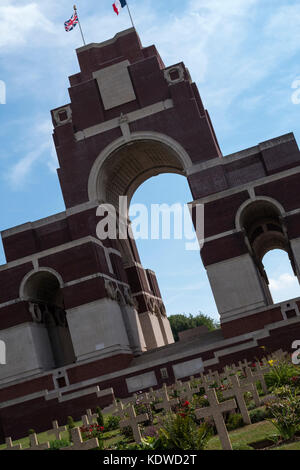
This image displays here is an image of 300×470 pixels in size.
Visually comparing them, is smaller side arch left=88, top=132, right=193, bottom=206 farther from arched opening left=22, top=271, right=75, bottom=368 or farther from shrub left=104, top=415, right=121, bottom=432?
shrub left=104, top=415, right=121, bottom=432

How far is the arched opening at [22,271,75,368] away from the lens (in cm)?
3400

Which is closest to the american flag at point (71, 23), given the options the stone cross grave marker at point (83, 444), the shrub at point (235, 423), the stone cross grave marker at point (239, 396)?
the stone cross grave marker at point (239, 396)

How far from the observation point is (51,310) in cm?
3756

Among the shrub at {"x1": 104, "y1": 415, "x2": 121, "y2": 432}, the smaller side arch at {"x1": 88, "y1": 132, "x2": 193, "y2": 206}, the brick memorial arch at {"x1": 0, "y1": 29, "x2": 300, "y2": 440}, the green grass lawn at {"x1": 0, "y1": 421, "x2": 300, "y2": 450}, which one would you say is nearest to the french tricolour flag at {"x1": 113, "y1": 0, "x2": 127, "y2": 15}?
the brick memorial arch at {"x1": 0, "y1": 29, "x2": 300, "y2": 440}

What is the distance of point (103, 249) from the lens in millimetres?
35000

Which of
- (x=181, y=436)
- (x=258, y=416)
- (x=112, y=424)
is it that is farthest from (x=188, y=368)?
(x=181, y=436)

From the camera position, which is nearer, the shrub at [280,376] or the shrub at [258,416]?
the shrub at [258,416]

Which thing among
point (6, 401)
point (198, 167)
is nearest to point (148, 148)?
point (198, 167)

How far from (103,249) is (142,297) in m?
7.25

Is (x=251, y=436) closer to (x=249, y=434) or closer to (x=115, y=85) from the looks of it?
(x=249, y=434)

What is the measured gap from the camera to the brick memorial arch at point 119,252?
3070 cm

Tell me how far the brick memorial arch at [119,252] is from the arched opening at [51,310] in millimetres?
107

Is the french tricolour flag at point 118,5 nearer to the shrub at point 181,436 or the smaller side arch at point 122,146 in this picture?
the smaller side arch at point 122,146

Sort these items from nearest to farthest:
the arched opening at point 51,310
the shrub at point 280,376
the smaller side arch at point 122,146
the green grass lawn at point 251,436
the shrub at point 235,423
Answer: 1. the green grass lawn at point 251,436
2. the shrub at point 235,423
3. the shrub at point 280,376
4. the arched opening at point 51,310
5. the smaller side arch at point 122,146
